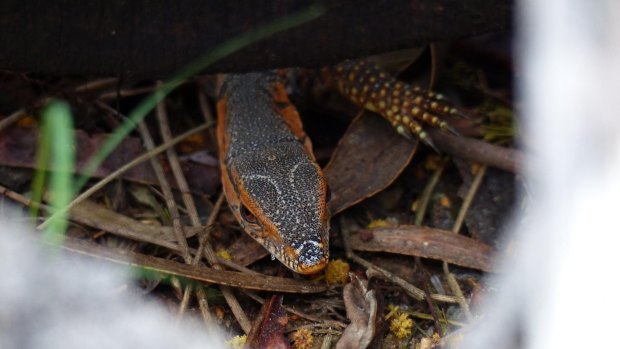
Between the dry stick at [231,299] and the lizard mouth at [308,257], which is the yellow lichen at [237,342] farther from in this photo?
the lizard mouth at [308,257]

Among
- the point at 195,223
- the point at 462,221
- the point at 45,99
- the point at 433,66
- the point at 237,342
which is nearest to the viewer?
the point at 237,342

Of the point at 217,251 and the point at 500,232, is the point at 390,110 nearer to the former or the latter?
the point at 500,232

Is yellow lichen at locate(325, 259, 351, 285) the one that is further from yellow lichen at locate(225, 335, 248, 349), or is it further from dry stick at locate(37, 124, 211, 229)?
dry stick at locate(37, 124, 211, 229)

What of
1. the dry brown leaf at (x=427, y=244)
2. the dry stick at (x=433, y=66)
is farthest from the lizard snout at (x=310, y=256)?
the dry stick at (x=433, y=66)

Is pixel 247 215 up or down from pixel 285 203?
down

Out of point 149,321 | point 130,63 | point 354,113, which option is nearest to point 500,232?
point 354,113

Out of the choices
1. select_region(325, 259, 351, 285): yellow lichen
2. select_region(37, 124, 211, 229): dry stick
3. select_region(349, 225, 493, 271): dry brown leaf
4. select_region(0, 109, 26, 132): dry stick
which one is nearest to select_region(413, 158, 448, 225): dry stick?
select_region(349, 225, 493, 271): dry brown leaf

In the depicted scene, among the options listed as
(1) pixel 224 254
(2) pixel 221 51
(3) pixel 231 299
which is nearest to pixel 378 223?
(1) pixel 224 254

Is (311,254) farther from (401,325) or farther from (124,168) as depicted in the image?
(124,168)
